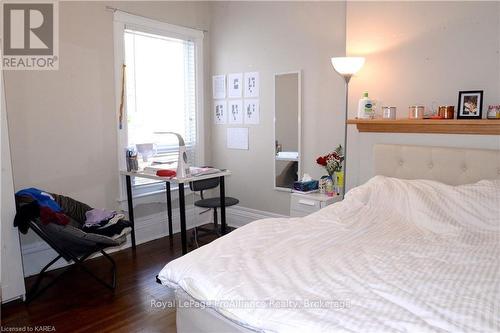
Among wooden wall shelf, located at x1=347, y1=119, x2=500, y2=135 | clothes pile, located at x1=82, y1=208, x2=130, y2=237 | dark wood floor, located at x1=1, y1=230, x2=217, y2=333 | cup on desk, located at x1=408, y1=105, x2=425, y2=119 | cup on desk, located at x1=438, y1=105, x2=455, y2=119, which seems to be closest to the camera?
dark wood floor, located at x1=1, y1=230, x2=217, y2=333

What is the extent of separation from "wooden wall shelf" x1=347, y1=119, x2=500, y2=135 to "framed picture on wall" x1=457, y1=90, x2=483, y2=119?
0.06m

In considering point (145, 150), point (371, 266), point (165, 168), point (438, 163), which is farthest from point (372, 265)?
point (145, 150)

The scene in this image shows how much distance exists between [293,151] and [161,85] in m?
1.62

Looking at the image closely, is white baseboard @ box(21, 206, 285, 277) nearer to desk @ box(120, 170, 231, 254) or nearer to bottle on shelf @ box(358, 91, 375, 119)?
desk @ box(120, 170, 231, 254)

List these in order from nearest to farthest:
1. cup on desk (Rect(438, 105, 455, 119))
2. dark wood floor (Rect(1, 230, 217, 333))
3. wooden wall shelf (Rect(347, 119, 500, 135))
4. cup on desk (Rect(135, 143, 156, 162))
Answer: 1. dark wood floor (Rect(1, 230, 217, 333))
2. wooden wall shelf (Rect(347, 119, 500, 135))
3. cup on desk (Rect(438, 105, 455, 119))
4. cup on desk (Rect(135, 143, 156, 162))

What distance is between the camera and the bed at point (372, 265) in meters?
1.36

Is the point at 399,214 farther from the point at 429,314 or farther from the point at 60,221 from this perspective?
the point at 60,221

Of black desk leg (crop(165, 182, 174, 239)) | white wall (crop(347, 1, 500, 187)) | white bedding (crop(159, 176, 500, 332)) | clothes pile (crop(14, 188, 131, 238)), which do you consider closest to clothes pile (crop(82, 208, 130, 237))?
clothes pile (crop(14, 188, 131, 238))

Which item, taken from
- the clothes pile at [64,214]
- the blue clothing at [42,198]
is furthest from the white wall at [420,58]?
the blue clothing at [42,198]

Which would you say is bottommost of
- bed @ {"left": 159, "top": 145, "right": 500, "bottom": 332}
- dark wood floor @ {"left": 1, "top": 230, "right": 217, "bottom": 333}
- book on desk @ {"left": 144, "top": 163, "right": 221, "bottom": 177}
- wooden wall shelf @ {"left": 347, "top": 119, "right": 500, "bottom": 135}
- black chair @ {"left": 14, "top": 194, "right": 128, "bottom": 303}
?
dark wood floor @ {"left": 1, "top": 230, "right": 217, "bottom": 333}

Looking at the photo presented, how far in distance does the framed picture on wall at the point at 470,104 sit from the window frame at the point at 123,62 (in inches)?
111

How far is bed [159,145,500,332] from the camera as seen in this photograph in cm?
136

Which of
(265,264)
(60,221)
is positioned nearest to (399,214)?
(265,264)

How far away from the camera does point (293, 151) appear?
3998mm
